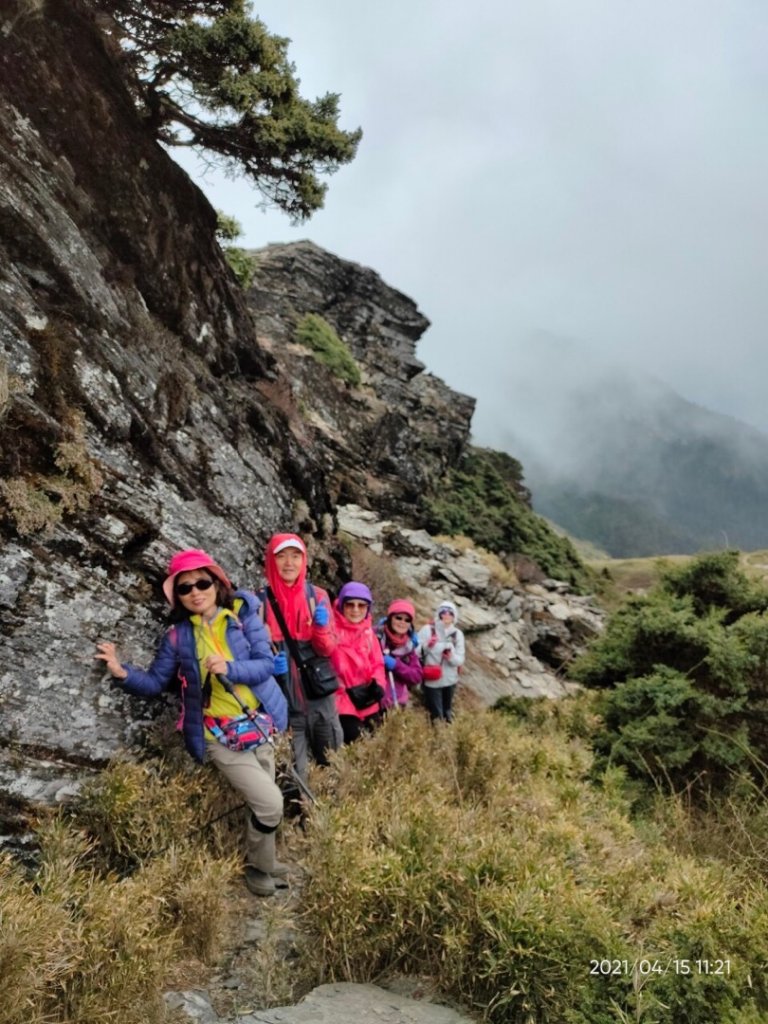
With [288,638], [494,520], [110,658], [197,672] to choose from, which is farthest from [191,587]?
[494,520]

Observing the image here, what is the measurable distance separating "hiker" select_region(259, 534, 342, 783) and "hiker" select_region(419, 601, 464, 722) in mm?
3301

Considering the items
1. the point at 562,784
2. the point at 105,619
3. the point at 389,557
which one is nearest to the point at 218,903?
the point at 105,619

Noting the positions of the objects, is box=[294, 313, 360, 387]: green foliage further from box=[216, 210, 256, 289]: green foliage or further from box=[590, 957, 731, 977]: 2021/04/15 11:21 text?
box=[590, 957, 731, 977]: 2021/04/15 11:21 text

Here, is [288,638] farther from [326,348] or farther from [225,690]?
[326,348]

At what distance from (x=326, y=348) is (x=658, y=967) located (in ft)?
85.3

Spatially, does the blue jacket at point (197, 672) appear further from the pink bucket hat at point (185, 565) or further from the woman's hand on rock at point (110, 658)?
the pink bucket hat at point (185, 565)

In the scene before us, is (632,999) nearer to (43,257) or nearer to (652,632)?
(652,632)

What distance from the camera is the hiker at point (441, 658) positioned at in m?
8.56

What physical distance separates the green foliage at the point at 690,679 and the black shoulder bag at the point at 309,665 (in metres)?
4.24

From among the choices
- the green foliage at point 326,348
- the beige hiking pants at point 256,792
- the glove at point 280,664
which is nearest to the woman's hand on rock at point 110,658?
the beige hiking pants at point 256,792

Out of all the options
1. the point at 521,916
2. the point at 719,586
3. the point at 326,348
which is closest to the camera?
the point at 521,916

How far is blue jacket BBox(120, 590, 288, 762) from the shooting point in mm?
4285

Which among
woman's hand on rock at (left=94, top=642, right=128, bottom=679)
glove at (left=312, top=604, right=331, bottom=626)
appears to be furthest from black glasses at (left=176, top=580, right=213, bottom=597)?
glove at (left=312, top=604, right=331, bottom=626)

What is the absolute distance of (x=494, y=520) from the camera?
98.8ft
